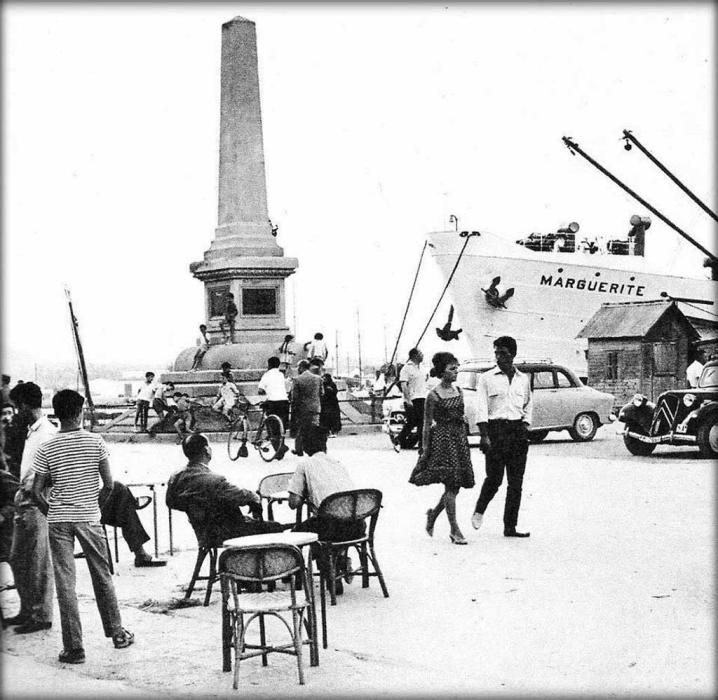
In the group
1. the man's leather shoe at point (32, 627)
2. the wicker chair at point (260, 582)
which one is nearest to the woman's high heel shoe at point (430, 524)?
the man's leather shoe at point (32, 627)

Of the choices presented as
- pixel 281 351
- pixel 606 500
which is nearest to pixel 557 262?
pixel 281 351

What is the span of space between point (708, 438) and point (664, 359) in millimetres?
13051

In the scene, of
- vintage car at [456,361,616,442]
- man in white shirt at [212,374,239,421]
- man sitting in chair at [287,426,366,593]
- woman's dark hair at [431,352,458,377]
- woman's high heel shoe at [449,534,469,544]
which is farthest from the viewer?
man in white shirt at [212,374,239,421]

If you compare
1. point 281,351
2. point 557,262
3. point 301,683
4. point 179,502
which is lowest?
point 301,683

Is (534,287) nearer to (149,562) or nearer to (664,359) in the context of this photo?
(664,359)

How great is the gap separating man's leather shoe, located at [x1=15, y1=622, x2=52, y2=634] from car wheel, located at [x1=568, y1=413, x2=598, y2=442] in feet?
52.3

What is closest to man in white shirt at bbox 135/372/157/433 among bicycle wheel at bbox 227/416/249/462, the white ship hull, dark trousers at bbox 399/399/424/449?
bicycle wheel at bbox 227/416/249/462

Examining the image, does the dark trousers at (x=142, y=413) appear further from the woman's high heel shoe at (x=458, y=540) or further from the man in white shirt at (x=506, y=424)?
the woman's high heel shoe at (x=458, y=540)

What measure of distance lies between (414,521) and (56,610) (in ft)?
14.8

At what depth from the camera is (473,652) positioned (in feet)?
21.3

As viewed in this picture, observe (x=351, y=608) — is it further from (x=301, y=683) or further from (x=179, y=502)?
(x=301, y=683)

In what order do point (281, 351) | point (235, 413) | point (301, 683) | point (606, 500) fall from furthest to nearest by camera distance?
point (281, 351), point (235, 413), point (606, 500), point (301, 683)

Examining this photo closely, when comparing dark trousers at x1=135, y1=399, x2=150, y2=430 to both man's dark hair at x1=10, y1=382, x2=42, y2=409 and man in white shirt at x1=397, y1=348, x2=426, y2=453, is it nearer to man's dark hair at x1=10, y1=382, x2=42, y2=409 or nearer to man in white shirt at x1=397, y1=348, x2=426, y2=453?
man in white shirt at x1=397, y1=348, x2=426, y2=453

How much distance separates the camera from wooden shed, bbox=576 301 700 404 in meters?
30.5
